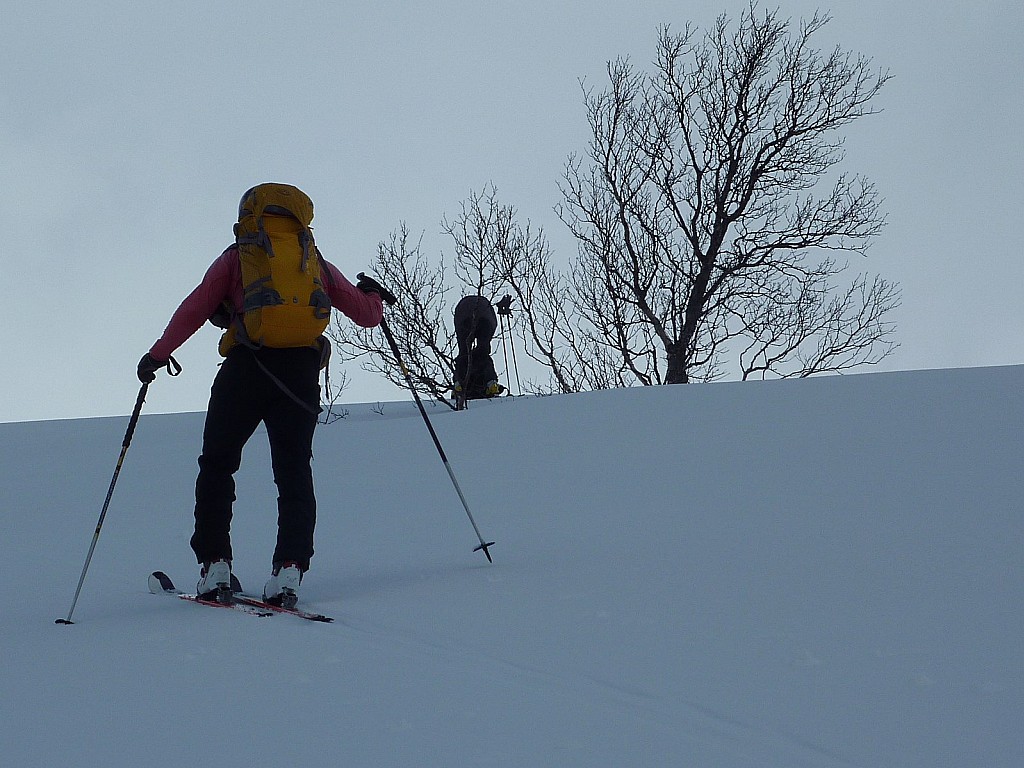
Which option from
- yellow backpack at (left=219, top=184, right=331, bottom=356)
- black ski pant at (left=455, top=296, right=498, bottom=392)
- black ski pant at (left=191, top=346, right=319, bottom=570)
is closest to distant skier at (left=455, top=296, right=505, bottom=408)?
black ski pant at (left=455, top=296, right=498, bottom=392)

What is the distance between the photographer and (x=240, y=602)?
3451 millimetres

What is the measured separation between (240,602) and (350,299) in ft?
4.21

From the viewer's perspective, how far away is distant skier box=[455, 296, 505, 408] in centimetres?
1267

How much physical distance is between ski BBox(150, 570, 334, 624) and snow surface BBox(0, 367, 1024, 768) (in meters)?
0.07

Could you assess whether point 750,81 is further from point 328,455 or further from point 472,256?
point 328,455

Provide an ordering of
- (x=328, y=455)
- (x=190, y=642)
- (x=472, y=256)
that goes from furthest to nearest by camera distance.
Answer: (x=472, y=256)
(x=328, y=455)
(x=190, y=642)

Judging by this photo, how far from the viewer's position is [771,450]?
5410mm

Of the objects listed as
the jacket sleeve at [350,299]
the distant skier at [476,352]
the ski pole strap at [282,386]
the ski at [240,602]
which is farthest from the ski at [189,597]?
the distant skier at [476,352]

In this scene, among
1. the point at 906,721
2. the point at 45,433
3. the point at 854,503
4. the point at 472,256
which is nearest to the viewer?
the point at 906,721

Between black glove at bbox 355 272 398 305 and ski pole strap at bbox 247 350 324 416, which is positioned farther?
black glove at bbox 355 272 398 305

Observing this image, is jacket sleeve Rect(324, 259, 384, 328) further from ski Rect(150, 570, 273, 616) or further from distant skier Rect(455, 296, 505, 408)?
distant skier Rect(455, 296, 505, 408)

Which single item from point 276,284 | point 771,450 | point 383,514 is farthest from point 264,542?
point 771,450

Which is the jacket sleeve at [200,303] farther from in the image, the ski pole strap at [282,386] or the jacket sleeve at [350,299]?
the jacket sleeve at [350,299]

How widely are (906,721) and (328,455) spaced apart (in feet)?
19.3
